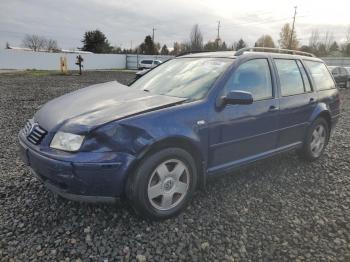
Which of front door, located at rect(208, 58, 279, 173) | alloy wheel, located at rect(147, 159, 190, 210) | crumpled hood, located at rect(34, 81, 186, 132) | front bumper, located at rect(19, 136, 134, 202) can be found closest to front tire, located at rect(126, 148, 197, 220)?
alloy wheel, located at rect(147, 159, 190, 210)

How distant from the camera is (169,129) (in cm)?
292

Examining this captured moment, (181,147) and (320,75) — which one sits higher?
(320,75)

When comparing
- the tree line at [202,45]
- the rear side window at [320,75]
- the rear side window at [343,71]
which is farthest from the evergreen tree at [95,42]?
the rear side window at [320,75]

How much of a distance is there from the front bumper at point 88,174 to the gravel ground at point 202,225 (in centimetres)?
38

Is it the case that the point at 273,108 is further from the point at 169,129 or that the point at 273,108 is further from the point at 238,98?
the point at 169,129

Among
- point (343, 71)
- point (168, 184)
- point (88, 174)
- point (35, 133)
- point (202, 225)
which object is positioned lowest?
point (202, 225)

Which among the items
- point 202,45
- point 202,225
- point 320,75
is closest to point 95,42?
point 202,45

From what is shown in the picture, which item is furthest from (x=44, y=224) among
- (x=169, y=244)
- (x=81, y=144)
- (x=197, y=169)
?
(x=197, y=169)

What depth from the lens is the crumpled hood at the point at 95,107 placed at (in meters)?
2.81

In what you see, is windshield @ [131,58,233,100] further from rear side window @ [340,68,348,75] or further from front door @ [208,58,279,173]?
rear side window @ [340,68,348,75]

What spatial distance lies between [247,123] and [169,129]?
1.09 meters

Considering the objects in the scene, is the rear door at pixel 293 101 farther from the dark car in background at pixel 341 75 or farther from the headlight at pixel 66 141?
the dark car in background at pixel 341 75

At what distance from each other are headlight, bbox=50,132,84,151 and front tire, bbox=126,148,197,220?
53cm

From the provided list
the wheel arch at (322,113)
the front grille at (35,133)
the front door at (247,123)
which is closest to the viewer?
the front grille at (35,133)
